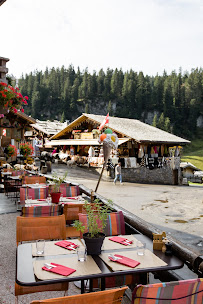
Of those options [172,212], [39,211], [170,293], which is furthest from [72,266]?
[172,212]

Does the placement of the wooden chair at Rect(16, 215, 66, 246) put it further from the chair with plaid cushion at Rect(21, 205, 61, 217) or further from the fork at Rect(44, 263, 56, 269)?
the fork at Rect(44, 263, 56, 269)

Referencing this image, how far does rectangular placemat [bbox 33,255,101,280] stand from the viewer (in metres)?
2.69

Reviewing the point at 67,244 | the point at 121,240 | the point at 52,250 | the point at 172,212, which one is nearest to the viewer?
the point at 52,250

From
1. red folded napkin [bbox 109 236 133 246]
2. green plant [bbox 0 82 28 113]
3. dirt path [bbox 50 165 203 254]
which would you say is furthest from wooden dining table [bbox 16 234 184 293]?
dirt path [bbox 50 165 203 254]

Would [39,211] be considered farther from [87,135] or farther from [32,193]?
[87,135]

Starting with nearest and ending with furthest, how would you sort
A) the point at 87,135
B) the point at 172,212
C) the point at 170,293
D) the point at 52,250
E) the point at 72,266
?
the point at 170,293 < the point at 72,266 < the point at 52,250 < the point at 172,212 < the point at 87,135

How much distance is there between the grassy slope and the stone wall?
38147 millimetres

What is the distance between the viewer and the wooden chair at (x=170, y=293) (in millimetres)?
2064

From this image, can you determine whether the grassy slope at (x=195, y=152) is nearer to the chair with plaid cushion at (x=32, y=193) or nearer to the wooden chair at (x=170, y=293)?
the chair with plaid cushion at (x=32, y=193)

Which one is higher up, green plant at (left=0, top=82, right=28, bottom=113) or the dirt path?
green plant at (left=0, top=82, right=28, bottom=113)

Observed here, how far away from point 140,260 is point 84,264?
1.93ft

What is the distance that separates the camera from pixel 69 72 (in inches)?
4764

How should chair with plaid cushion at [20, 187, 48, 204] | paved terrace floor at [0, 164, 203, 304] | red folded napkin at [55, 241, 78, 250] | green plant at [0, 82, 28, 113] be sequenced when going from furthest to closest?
green plant at [0, 82, 28, 113]
chair with plaid cushion at [20, 187, 48, 204]
paved terrace floor at [0, 164, 203, 304]
red folded napkin at [55, 241, 78, 250]

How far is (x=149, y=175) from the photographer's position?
2502 cm
